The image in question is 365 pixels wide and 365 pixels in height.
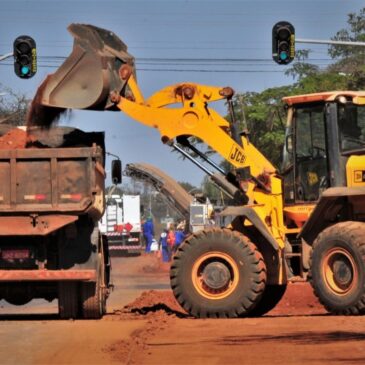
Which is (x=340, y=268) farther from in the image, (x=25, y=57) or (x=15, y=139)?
(x=25, y=57)

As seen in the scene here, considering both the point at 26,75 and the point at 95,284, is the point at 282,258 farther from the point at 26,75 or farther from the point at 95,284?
the point at 26,75

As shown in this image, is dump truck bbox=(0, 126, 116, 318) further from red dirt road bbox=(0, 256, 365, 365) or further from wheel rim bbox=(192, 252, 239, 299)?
wheel rim bbox=(192, 252, 239, 299)

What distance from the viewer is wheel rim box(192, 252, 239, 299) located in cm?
1353

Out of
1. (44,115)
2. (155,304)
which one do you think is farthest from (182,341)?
(155,304)

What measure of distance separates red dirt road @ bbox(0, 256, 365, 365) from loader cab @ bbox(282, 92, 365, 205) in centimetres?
229

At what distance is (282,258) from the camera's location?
45.6 feet

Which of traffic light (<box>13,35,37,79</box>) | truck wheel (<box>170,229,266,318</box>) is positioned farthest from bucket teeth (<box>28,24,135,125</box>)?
traffic light (<box>13,35,37,79</box>)

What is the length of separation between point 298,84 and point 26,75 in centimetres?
2935

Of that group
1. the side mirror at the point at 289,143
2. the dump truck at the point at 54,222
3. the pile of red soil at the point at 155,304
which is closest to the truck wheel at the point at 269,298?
the pile of red soil at the point at 155,304

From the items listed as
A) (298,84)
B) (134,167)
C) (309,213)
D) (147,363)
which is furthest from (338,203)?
(298,84)

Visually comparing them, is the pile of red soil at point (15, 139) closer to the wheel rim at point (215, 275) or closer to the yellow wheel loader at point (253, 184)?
the yellow wheel loader at point (253, 184)

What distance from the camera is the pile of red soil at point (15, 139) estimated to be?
557 inches

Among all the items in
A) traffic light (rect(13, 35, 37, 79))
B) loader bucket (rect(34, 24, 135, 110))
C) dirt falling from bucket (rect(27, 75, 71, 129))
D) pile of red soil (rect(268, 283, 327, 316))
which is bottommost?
pile of red soil (rect(268, 283, 327, 316))

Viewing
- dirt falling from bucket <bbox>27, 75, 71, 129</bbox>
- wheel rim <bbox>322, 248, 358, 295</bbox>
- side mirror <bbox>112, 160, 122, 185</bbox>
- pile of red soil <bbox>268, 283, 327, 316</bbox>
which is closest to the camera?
wheel rim <bbox>322, 248, 358, 295</bbox>
